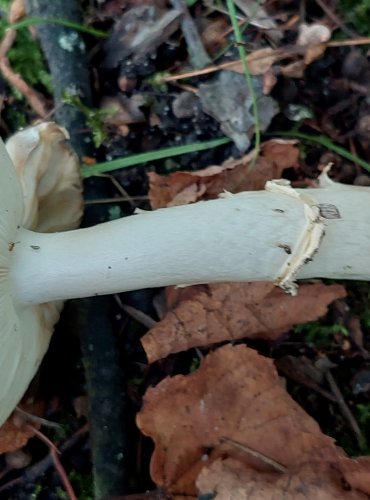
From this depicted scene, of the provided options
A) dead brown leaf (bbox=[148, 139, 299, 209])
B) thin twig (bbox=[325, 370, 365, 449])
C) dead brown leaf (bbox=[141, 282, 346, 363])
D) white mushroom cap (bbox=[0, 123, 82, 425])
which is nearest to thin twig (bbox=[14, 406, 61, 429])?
white mushroom cap (bbox=[0, 123, 82, 425])

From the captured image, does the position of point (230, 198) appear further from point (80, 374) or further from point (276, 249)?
point (80, 374)

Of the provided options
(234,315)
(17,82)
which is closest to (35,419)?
(234,315)

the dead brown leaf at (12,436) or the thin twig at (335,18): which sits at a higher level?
the thin twig at (335,18)

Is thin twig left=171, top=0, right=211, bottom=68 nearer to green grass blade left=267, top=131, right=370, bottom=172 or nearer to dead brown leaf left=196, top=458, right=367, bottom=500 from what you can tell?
green grass blade left=267, top=131, right=370, bottom=172

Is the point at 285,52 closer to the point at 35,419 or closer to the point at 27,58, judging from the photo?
the point at 27,58

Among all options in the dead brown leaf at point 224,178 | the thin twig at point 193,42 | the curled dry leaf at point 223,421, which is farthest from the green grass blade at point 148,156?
the curled dry leaf at point 223,421

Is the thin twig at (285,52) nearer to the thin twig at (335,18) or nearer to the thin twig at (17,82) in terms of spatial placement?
the thin twig at (335,18)
